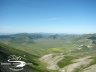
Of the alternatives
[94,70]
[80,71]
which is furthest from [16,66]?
[80,71]

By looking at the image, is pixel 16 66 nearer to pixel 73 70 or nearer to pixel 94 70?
pixel 94 70

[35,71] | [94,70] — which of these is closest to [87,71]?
[94,70]

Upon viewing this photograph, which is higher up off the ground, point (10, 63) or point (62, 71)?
point (10, 63)

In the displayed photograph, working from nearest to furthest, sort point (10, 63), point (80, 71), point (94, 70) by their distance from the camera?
point (10, 63)
point (94, 70)
point (80, 71)

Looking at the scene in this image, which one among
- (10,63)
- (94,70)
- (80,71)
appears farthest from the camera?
(80,71)

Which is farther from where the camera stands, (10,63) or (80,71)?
(80,71)

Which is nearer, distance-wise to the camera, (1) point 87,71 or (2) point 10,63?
(2) point 10,63

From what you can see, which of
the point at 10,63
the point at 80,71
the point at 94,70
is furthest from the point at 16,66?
the point at 80,71

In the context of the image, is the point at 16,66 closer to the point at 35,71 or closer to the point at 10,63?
the point at 10,63
